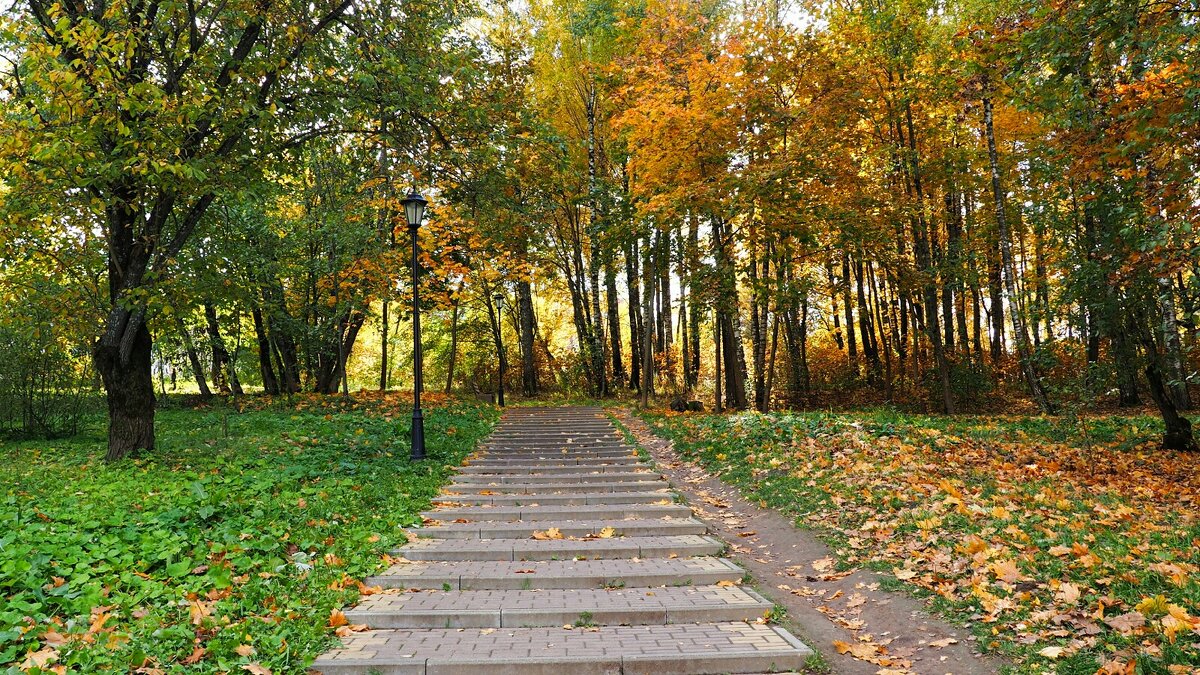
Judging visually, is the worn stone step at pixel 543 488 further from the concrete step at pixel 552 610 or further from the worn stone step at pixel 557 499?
the concrete step at pixel 552 610

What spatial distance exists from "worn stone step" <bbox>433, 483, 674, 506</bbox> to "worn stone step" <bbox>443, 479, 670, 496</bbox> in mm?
306

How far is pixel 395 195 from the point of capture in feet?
39.7

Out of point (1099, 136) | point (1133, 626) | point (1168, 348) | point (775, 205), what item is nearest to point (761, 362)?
point (775, 205)

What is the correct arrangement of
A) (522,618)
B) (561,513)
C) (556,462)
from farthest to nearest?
(556,462) → (561,513) → (522,618)

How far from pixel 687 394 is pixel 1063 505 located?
15455mm

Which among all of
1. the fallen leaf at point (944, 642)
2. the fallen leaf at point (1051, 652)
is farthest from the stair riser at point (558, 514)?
the fallen leaf at point (1051, 652)

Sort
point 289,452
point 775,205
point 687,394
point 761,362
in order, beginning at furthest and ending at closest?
1. point 687,394
2. point 761,362
3. point 775,205
4. point 289,452

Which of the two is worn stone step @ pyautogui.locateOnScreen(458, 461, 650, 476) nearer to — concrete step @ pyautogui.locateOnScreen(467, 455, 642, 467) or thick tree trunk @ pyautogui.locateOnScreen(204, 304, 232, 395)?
concrete step @ pyautogui.locateOnScreen(467, 455, 642, 467)

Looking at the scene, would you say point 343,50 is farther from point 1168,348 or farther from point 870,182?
point 1168,348

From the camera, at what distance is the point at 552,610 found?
4328 millimetres

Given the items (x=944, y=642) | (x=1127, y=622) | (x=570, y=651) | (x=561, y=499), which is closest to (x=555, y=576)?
(x=570, y=651)

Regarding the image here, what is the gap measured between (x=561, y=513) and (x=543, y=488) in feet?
3.92

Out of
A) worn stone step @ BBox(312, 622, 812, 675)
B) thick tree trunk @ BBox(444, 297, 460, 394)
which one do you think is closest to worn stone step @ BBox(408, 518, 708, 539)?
worn stone step @ BBox(312, 622, 812, 675)

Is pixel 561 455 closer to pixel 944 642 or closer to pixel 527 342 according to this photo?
pixel 944 642
